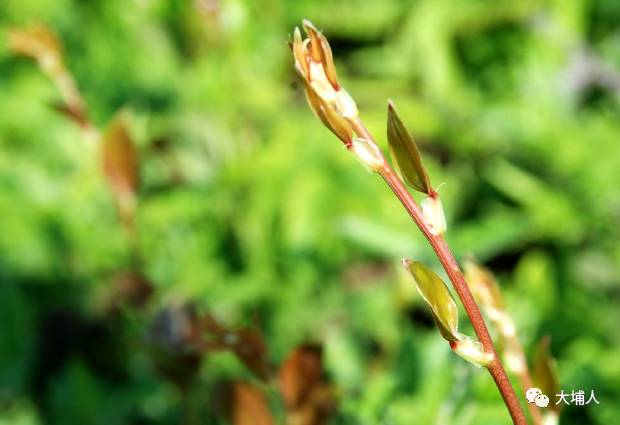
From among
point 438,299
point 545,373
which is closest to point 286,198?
point 545,373

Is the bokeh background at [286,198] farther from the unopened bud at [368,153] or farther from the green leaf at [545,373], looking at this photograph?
the unopened bud at [368,153]

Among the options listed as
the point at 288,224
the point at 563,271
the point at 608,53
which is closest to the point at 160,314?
the point at 288,224

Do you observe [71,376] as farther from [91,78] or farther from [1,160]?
[91,78]

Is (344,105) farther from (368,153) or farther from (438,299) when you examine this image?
(438,299)

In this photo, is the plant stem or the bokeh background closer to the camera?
the plant stem

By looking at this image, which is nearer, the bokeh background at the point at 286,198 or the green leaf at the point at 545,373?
the green leaf at the point at 545,373

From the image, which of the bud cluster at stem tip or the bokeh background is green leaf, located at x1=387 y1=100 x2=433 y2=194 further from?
the bokeh background

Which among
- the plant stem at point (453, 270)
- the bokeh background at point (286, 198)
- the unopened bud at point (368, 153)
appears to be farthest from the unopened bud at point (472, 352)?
the bokeh background at point (286, 198)

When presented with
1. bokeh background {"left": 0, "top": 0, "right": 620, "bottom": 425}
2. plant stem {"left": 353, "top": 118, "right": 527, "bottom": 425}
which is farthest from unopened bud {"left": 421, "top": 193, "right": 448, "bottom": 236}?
bokeh background {"left": 0, "top": 0, "right": 620, "bottom": 425}
